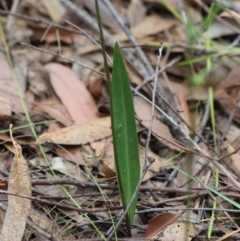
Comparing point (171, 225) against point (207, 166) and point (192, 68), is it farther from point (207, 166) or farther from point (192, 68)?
point (192, 68)

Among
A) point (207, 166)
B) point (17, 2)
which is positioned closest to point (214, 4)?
point (207, 166)

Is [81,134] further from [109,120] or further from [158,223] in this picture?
[158,223]

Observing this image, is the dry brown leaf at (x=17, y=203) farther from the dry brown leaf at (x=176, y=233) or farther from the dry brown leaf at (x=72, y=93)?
the dry brown leaf at (x=72, y=93)

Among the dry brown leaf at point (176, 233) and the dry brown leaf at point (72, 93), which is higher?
the dry brown leaf at point (72, 93)

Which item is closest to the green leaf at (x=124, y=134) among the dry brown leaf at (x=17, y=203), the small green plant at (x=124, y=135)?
the small green plant at (x=124, y=135)

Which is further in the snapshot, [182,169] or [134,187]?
[182,169]

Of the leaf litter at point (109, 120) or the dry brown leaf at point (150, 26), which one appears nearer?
the leaf litter at point (109, 120)

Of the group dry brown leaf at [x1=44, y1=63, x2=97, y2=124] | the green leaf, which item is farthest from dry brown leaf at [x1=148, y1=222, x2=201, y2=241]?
dry brown leaf at [x1=44, y1=63, x2=97, y2=124]
